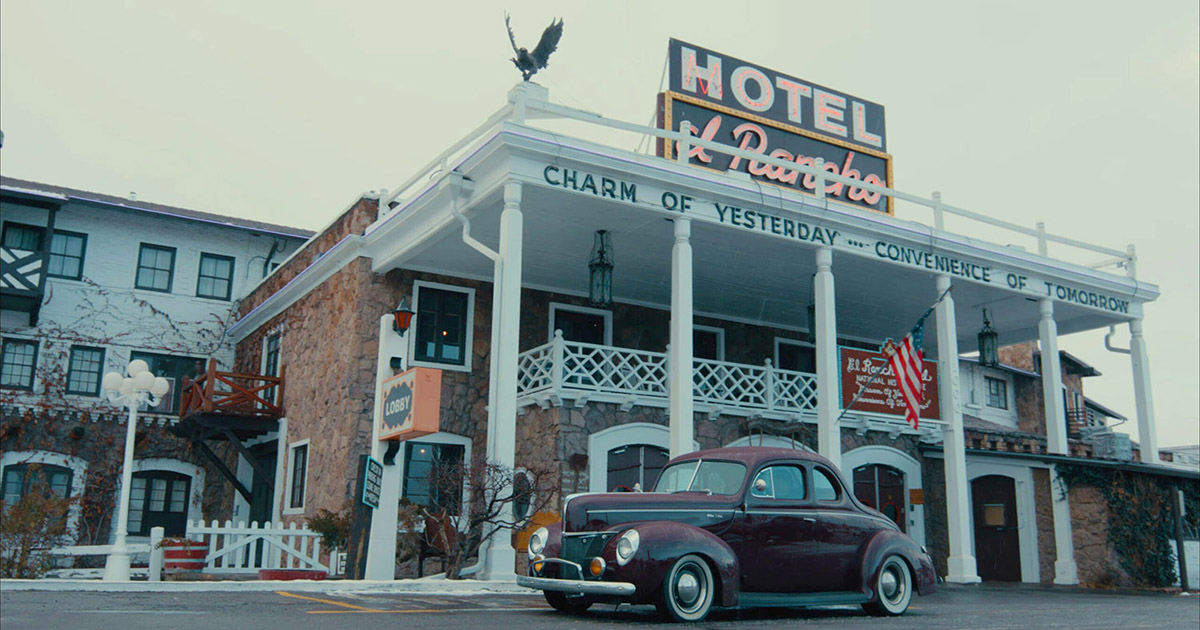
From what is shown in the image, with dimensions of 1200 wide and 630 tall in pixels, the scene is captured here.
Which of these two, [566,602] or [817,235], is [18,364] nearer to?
[817,235]

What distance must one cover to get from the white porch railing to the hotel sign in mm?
3718

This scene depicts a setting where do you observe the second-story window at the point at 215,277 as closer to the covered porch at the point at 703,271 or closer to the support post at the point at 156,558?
the covered porch at the point at 703,271

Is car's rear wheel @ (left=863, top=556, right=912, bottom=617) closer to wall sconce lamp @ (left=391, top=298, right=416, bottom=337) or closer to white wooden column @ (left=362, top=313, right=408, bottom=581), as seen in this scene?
white wooden column @ (left=362, top=313, right=408, bottom=581)

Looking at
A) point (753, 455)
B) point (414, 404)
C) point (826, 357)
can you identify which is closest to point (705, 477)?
point (753, 455)

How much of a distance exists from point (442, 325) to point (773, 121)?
24.6 feet

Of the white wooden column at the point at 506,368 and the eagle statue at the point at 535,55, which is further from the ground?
the eagle statue at the point at 535,55

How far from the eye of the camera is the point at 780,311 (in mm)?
21656

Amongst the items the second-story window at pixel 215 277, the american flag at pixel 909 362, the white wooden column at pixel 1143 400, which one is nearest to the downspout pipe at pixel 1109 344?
the white wooden column at pixel 1143 400

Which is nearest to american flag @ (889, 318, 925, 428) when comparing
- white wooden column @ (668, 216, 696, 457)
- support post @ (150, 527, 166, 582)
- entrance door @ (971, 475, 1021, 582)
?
white wooden column @ (668, 216, 696, 457)

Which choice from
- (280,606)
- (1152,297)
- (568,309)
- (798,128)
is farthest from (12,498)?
(1152,297)

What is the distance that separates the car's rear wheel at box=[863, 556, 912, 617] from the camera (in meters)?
9.69

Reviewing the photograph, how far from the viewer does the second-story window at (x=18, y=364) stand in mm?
22500

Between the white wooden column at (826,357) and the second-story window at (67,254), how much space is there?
17010 mm

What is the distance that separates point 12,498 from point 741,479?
1853 centimetres
